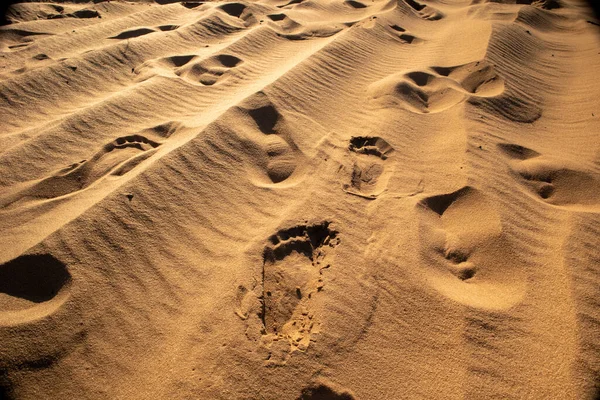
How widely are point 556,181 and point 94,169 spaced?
2.95 m

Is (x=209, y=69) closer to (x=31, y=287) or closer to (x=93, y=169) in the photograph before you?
(x=93, y=169)

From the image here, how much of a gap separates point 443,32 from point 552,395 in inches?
Answer: 161

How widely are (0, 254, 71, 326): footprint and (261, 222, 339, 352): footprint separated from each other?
3.06ft

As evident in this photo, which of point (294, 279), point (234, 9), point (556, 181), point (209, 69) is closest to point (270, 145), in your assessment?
point (294, 279)

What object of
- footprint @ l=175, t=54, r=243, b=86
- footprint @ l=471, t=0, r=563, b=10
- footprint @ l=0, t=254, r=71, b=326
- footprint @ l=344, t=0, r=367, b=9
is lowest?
footprint @ l=0, t=254, r=71, b=326

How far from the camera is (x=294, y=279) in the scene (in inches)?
67.9

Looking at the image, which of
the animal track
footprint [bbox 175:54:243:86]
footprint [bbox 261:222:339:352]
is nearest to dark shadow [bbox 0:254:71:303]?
footprint [bbox 261:222:339:352]

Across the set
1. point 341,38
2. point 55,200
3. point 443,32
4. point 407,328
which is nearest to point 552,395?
point 407,328

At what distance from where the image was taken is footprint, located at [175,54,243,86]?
3.18 metres

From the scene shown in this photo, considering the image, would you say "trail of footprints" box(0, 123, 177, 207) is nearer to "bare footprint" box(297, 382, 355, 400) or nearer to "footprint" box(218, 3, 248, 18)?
"bare footprint" box(297, 382, 355, 400)

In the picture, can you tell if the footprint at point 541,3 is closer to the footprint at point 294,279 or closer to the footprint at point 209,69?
the footprint at point 209,69

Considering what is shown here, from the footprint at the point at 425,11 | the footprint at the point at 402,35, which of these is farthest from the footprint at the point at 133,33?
the footprint at the point at 425,11

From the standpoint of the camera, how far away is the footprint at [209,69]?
3.18 m

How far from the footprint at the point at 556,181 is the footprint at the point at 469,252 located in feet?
1.42
